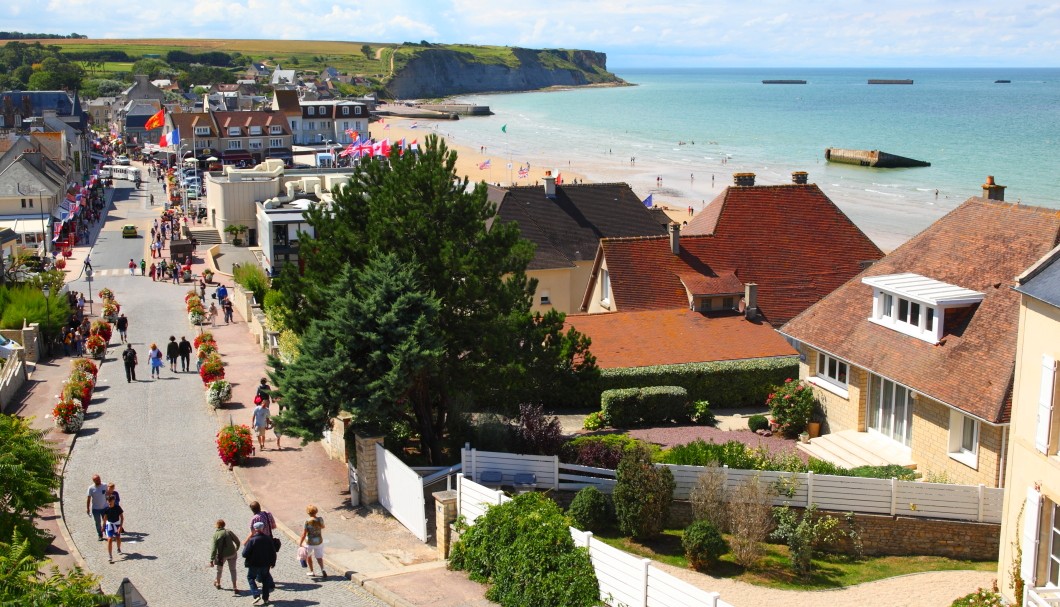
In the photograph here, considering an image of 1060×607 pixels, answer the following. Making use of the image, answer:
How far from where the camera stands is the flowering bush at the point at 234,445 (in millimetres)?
20703

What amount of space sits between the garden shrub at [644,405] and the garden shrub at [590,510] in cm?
713

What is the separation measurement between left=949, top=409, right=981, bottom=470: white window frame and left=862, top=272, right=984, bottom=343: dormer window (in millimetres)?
1829

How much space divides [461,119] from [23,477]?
583 ft

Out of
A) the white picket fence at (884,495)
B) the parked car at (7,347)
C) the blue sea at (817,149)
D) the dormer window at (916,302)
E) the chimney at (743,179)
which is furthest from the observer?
the blue sea at (817,149)

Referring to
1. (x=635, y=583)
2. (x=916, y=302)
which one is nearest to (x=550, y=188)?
(x=916, y=302)

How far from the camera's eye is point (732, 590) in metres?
15.0

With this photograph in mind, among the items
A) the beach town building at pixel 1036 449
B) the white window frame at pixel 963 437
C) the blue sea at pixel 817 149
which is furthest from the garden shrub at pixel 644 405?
the blue sea at pixel 817 149

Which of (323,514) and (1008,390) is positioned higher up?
(1008,390)

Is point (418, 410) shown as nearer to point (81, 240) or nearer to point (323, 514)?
point (323, 514)

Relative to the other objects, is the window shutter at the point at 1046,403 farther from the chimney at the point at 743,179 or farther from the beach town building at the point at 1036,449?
the chimney at the point at 743,179

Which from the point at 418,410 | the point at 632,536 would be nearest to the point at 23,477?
the point at 418,410

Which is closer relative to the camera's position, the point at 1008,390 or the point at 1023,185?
the point at 1008,390

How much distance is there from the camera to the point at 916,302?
70.1 feet

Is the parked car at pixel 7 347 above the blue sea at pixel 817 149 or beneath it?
beneath
